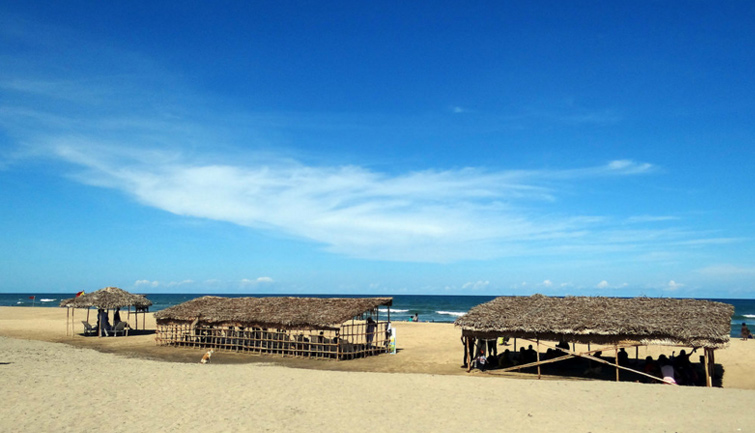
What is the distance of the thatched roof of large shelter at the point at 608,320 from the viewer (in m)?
14.2

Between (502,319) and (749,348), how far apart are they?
1477cm

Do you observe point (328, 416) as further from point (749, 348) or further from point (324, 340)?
point (749, 348)

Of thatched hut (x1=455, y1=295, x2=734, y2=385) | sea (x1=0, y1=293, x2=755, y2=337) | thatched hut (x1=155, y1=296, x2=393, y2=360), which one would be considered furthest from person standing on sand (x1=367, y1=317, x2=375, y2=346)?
sea (x1=0, y1=293, x2=755, y2=337)

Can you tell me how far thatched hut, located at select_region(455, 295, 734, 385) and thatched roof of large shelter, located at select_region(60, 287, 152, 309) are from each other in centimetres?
1900

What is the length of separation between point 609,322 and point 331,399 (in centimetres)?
839

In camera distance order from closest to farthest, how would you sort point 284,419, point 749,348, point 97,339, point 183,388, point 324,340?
point 284,419 < point 183,388 < point 324,340 < point 749,348 < point 97,339

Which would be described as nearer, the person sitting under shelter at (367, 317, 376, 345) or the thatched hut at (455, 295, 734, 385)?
the thatched hut at (455, 295, 734, 385)

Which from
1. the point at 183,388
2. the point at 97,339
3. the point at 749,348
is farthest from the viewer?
the point at 97,339

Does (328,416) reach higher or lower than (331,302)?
lower

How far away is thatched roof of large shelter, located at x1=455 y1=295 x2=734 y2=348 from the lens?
559 inches

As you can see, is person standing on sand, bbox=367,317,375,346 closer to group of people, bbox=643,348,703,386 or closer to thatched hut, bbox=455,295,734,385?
thatched hut, bbox=455,295,734,385

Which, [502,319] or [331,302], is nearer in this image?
[502,319]

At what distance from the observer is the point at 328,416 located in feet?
35.7

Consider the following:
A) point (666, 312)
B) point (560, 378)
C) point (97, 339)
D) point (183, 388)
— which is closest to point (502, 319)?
point (560, 378)
